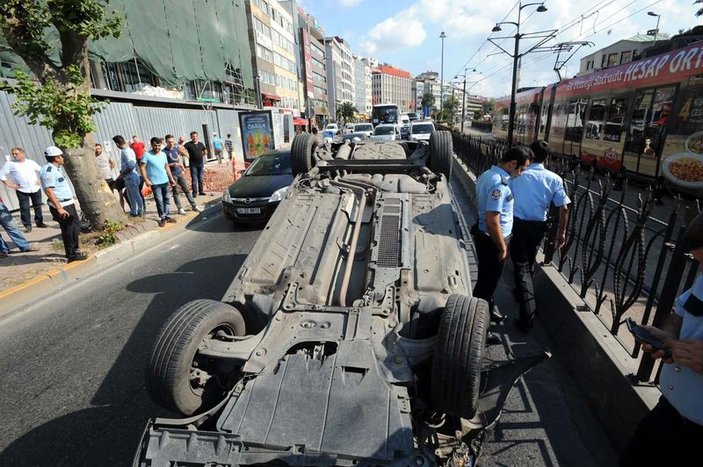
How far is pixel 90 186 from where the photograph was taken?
7684 millimetres

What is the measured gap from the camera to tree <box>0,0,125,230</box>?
6520mm

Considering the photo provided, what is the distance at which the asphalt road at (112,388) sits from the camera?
285 centimetres

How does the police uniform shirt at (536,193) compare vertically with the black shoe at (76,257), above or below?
above

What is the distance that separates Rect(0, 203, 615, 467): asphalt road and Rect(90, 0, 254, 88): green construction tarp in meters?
13.7

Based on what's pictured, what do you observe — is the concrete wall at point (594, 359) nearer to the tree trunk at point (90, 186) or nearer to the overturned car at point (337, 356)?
the overturned car at point (337, 356)

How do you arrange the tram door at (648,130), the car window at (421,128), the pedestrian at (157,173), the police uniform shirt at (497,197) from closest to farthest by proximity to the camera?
the police uniform shirt at (497,197)
the pedestrian at (157,173)
the tram door at (648,130)
the car window at (421,128)

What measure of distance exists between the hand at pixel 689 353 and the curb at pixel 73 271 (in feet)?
23.6

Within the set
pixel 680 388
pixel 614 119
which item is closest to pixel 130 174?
A: pixel 680 388

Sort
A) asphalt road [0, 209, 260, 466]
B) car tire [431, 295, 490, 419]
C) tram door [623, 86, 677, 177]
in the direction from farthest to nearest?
tram door [623, 86, 677, 177]
asphalt road [0, 209, 260, 466]
car tire [431, 295, 490, 419]

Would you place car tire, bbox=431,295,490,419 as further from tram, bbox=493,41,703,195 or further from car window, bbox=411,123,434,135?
car window, bbox=411,123,434,135

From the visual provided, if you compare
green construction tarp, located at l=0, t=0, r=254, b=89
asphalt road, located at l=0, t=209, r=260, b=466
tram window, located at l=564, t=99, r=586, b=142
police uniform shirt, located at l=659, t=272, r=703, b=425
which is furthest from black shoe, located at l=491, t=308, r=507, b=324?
green construction tarp, located at l=0, t=0, r=254, b=89

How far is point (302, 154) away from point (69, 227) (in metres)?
4.22

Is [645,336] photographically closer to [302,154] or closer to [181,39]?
[302,154]

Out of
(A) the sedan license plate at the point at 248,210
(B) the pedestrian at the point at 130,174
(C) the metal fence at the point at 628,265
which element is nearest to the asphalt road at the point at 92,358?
(A) the sedan license plate at the point at 248,210
